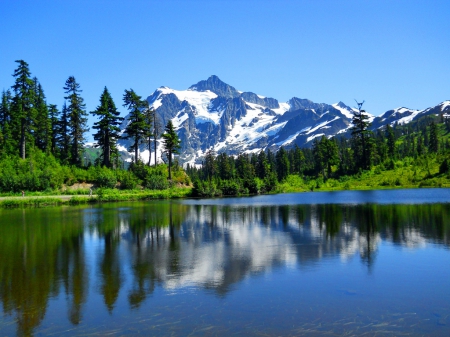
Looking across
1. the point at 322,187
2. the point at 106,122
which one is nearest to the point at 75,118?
the point at 106,122

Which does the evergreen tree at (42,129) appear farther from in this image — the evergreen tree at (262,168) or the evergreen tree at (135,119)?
the evergreen tree at (262,168)

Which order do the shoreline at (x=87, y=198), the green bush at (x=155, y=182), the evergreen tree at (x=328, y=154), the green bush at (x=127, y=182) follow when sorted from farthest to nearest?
the evergreen tree at (x=328, y=154)
the green bush at (x=155, y=182)
the green bush at (x=127, y=182)
the shoreline at (x=87, y=198)

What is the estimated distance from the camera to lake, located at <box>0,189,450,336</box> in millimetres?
10406

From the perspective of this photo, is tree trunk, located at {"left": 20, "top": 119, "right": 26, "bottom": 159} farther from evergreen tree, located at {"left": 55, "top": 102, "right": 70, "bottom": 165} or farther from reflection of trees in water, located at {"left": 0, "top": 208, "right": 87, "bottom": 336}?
reflection of trees in water, located at {"left": 0, "top": 208, "right": 87, "bottom": 336}

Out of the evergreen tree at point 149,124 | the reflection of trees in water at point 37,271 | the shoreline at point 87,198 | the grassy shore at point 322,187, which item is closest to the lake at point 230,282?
the reflection of trees in water at point 37,271

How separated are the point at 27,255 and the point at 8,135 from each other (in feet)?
210

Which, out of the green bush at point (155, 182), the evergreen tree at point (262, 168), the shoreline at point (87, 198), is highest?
the evergreen tree at point (262, 168)

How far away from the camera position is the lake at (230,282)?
10406 mm

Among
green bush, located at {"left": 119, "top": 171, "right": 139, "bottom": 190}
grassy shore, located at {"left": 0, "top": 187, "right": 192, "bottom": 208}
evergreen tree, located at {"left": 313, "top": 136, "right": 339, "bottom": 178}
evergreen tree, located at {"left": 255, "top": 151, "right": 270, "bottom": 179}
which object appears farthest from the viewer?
evergreen tree, located at {"left": 255, "top": 151, "right": 270, "bottom": 179}

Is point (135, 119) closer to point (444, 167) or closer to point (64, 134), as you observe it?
point (64, 134)

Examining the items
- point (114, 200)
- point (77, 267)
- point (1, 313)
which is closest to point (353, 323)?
point (1, 313)

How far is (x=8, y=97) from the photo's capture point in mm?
90562

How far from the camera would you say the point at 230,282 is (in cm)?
1447

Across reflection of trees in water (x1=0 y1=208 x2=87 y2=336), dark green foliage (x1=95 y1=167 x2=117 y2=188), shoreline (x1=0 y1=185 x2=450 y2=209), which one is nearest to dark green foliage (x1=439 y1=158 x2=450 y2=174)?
shoreline (x1=0 y1=185 x2=450 y2=209)
